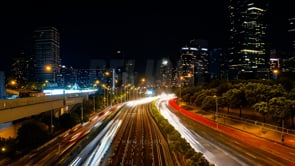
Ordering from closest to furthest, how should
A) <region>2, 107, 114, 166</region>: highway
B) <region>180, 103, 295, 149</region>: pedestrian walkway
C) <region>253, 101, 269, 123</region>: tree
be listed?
<region>2, 107, 114, 166</region>: highway, <region>180, 103, 295, 149</region>: pedestrian walkway, <region>253, 101, 269, 123</region>: tree

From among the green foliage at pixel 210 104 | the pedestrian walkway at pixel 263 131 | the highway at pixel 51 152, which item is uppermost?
the green foliage at pixel 210 104

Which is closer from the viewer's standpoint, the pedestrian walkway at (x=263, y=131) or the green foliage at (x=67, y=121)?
the pedestrian walkway at (x=263, y=131)

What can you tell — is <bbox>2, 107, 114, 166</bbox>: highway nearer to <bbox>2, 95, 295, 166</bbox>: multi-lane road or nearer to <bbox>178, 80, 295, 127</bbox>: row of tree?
<bbox>2, 95, 295, 166</bbox>: multi-lane road

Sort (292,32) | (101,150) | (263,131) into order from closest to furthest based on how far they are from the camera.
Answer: (101,150) → (263,131) → (292,32)

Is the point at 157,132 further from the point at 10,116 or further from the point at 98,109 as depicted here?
the point at 98,109

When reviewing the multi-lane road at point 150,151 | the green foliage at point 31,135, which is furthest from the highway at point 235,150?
the green foliage at point 31,135

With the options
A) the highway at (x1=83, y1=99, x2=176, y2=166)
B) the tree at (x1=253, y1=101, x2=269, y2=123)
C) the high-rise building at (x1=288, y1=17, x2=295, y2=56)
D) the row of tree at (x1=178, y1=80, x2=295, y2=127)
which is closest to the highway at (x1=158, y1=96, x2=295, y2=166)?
the highway at (x1=83, y1=99, x2=176, y2=166)

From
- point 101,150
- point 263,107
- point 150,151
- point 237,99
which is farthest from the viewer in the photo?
point 237,99

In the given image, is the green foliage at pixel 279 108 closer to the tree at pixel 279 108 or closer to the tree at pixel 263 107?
the tree at pixel 279 108

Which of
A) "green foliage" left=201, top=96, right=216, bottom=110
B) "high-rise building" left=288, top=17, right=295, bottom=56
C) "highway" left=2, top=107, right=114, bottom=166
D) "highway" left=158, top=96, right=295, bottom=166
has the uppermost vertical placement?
"high-rise building" left=288, top=17, right=295, bottom=56

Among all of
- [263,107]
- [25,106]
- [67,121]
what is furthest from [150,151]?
[67,121]

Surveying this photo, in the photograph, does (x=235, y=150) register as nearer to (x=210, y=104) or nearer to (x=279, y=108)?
(x=279, y=108)

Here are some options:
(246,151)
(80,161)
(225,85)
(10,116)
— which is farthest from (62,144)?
(225,85)

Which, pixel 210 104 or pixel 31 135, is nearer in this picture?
pixel 31 135
